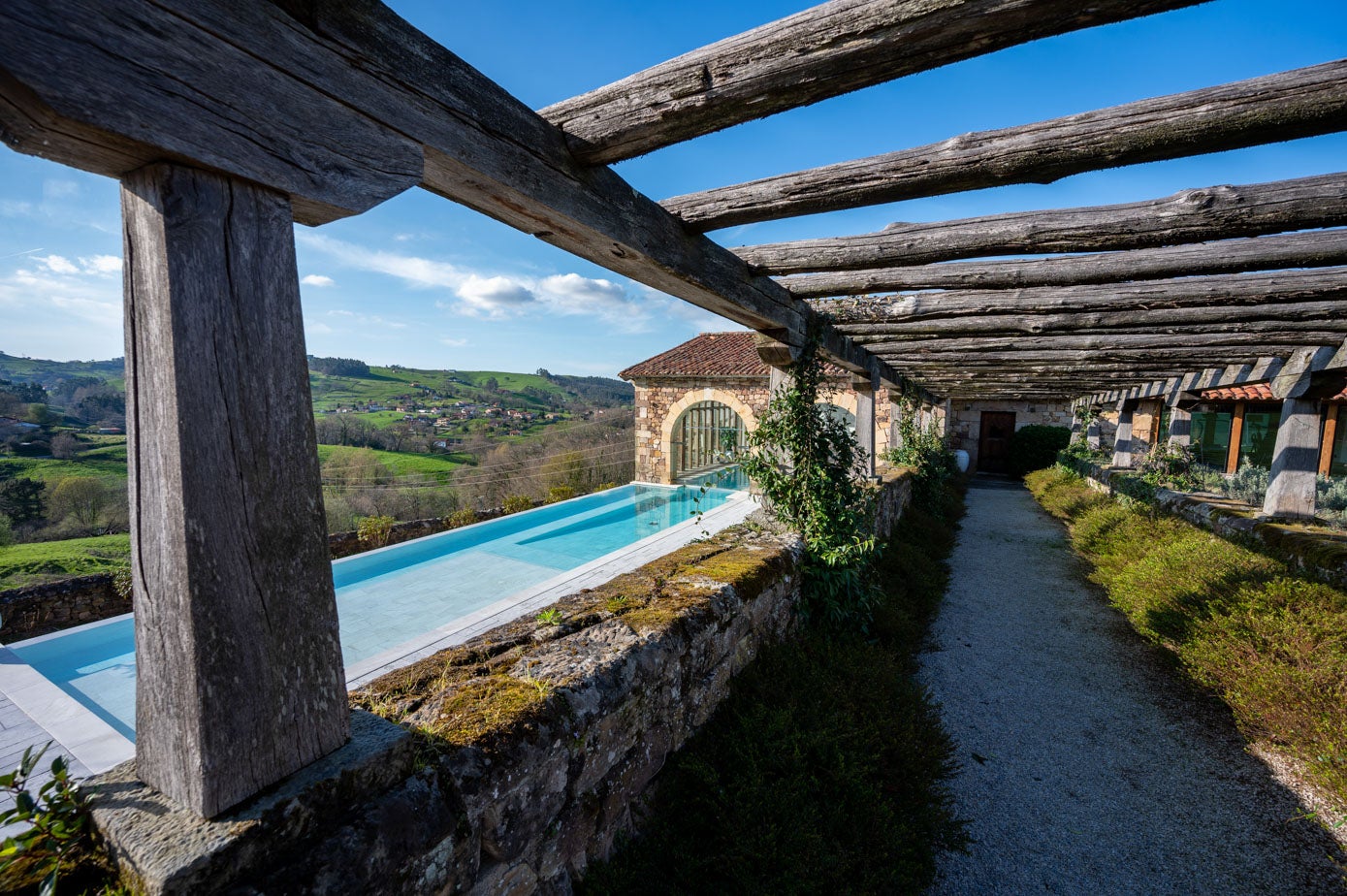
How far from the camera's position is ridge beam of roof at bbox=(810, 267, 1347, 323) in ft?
11.0

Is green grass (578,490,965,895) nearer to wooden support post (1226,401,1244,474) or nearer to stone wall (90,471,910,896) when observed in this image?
stone wall (90,471,910,896)

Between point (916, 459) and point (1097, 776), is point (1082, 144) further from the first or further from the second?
point (916, 459)

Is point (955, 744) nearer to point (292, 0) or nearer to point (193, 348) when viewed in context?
point (193, 348)

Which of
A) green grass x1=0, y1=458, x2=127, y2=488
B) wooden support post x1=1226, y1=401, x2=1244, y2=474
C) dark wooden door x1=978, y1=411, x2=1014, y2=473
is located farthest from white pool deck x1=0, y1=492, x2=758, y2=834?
dark wooden door x1=978, y1=411, x2=1014, y2=473

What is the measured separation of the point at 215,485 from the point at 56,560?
33.3ft

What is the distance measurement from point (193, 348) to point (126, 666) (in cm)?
665

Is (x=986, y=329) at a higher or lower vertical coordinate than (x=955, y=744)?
higher

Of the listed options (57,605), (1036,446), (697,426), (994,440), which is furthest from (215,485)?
(994,440)

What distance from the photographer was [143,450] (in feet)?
3.27

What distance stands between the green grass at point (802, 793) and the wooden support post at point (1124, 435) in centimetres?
1193

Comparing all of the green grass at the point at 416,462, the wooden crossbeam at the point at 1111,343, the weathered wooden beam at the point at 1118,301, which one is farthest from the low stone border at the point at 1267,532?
the green grass at the point at 416,462

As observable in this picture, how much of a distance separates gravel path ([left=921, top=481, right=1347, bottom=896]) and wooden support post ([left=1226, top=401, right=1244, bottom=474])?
24.8 ft

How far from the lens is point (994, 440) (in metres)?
17.6

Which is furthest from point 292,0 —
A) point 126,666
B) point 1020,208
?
point 126,666
